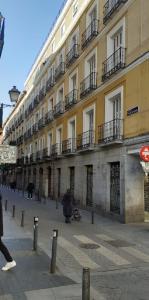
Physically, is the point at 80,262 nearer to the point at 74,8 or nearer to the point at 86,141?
the point at 86,141

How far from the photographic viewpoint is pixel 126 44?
16578 mm

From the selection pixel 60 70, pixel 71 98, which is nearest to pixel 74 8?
pixel 60 70

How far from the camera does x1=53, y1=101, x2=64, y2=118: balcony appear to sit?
27438mm

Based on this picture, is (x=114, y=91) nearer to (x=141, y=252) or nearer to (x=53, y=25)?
(x=141, y=252)

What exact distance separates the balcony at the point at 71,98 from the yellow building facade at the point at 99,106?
0.22ft

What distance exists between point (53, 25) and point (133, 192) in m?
21.0

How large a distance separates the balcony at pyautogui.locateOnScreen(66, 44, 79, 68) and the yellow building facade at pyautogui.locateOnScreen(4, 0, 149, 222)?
0.04 feet

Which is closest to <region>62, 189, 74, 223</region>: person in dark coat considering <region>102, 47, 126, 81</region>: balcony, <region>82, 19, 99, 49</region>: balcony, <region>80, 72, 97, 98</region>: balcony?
<region>102, 47, 126, 81</region>: balcony

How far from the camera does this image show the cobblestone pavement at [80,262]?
6.18m

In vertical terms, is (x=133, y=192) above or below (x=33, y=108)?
below

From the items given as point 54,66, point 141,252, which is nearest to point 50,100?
point 54,66

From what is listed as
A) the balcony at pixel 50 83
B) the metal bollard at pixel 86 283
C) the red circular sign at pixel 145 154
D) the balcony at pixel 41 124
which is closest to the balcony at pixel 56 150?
the balcony at pixel 41 124

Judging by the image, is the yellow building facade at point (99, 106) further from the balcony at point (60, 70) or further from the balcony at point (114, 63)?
the balcony at point (60, 70)

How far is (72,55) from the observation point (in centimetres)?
2445
